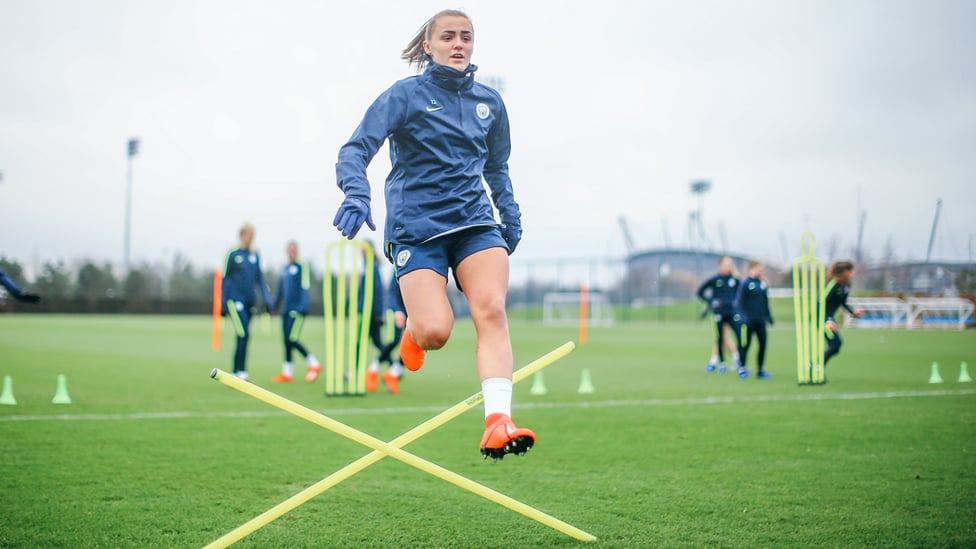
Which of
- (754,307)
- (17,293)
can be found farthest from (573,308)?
(17,293)

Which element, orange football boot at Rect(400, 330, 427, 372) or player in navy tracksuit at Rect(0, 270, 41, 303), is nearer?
orange football boot at Rect(400, 330, 427, 372)

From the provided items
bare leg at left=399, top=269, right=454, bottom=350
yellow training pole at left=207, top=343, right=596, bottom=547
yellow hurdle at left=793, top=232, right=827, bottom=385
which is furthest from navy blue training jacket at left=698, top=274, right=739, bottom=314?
bare leg at left=399, top=269, right=454, bottom=350

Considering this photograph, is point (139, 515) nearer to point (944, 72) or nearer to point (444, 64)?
point (444, 64)

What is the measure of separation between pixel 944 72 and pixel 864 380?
5193 millimetres

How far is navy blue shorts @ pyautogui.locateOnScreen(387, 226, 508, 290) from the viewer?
361cm

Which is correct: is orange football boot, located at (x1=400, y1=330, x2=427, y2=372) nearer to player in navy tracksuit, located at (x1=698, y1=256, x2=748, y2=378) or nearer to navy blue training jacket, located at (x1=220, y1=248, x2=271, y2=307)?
navy blue training jacket, located at (x1=220, y1=248, x2=271, y2=307)

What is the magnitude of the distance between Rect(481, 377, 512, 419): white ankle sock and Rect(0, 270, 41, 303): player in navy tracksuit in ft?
26.1

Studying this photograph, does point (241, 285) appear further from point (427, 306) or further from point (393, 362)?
point (427, 306)

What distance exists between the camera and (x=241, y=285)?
11516 mm

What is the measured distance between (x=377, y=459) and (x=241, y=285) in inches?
339

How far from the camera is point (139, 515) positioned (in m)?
4.20

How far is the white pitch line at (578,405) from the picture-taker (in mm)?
7846

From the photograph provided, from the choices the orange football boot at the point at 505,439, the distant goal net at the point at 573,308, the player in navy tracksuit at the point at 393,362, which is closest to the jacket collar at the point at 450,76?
the orange football boot at the point at 505,439

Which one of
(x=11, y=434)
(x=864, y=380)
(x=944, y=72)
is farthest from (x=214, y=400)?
(x=944, y=72)
